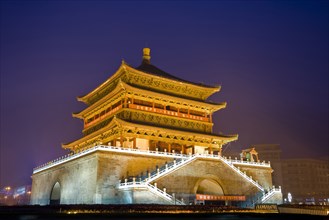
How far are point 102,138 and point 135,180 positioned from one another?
9771 mm

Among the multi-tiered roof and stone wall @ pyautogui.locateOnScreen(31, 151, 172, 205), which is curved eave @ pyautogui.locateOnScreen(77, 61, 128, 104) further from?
stone wall @ pyautogui.locateOnScreen(31, 151, 172, 205)

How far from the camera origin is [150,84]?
35.7 metres

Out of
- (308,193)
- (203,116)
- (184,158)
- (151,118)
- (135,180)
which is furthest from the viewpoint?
(308,193)

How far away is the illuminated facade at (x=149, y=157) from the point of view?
25922 mm

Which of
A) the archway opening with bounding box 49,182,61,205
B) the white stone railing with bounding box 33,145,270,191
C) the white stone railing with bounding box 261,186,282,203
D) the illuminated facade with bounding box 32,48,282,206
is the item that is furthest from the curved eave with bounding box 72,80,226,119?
the white stone railing with bounding box 261,186,282,203

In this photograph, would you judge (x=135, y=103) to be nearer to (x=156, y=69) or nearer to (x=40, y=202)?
(x=156, y=69)

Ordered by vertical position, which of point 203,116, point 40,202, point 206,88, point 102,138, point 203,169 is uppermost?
point 206,88

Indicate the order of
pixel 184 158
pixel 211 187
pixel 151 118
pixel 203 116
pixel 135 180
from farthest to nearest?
pixel 203 116, pixel 151 118, pixel 211 187, pixel 184 158, pixel 135 180

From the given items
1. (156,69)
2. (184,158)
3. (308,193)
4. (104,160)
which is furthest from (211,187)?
(308,193)

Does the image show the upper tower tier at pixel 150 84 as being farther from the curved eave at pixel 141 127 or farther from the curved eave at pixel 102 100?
the curved eave at pixel 141 127

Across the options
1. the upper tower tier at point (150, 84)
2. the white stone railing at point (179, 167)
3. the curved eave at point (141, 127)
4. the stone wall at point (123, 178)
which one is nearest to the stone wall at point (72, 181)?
the stone wall at point (123, 178)

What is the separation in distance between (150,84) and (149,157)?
9985 mm

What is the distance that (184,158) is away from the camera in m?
28.5

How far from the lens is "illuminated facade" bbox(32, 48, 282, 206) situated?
25.9 m
